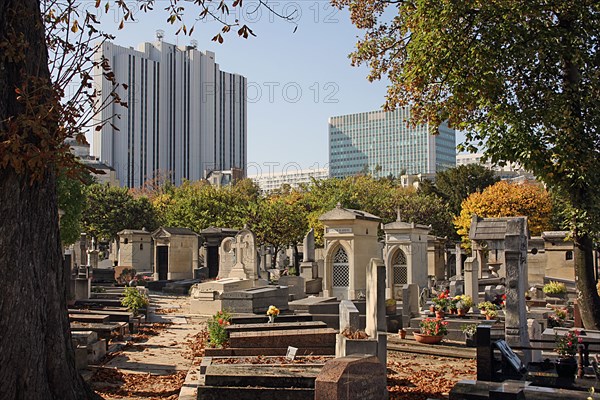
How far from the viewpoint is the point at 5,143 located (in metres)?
5.84

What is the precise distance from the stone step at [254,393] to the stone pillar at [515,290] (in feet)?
16.3

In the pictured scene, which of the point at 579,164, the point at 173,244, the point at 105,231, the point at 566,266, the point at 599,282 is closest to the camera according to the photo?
A: the point at 579,164

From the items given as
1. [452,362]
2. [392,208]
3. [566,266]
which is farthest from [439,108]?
[392,208]

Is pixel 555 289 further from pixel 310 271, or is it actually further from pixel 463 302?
pixel 310 271

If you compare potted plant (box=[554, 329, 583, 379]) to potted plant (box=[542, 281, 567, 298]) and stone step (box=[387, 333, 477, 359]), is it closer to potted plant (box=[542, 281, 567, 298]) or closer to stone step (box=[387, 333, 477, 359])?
stone step (box=[387, 333, 477, 359])

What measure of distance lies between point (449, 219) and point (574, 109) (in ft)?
120

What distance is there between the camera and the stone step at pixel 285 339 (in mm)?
11000

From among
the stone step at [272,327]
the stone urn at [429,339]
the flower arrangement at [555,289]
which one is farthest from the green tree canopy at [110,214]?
the stone urn at [429,339]

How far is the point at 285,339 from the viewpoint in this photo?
1109 centimetres

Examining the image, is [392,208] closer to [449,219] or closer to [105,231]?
[449,219]

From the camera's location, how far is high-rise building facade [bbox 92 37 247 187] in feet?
409

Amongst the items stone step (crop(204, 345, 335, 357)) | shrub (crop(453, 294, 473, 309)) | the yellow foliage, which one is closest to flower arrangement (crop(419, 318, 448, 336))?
shrub (crop(453, 294, 473, 309))

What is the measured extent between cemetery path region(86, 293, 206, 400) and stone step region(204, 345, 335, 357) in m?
0.67

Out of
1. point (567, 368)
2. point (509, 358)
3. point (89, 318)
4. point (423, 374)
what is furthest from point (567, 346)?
point (89, 318)
